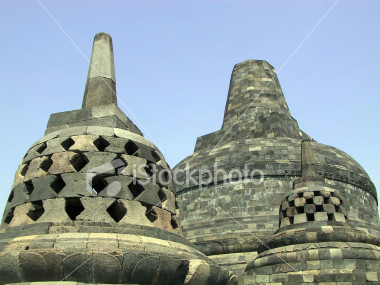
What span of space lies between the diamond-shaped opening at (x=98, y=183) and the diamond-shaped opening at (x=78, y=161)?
0.91 ft

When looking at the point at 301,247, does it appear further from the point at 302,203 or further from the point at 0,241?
the point at 0,241

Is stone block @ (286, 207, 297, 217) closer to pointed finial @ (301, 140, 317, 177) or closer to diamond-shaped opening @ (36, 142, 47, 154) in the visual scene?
pointed finial @ (301, 140, 317, 177)

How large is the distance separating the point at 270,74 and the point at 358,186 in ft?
23.9

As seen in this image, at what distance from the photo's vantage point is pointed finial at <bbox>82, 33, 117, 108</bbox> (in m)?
6.34

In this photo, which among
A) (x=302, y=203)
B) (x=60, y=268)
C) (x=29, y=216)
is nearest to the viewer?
(x=60, y=268)

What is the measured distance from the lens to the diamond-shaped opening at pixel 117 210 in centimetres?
504

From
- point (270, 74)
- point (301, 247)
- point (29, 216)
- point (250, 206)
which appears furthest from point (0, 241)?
point (270, 74)

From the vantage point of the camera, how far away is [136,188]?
5.37 meters

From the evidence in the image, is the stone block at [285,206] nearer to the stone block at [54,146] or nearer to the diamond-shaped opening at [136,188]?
the diamond-shaped opening at [136,188]

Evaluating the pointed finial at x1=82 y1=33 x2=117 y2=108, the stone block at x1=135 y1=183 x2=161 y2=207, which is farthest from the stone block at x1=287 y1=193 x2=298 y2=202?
the stone block at x1=135 y1=183 x2=161 y2=207

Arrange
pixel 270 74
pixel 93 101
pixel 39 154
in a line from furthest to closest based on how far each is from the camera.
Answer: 1. pixel 270 74
2. pixel 93 101
3. pixel 39 154

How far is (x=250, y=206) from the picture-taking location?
1480 centimetres

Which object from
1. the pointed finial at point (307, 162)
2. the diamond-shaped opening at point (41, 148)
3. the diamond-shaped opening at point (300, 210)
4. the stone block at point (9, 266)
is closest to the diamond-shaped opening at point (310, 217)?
the diamond-shaped opening at point (300, 210)

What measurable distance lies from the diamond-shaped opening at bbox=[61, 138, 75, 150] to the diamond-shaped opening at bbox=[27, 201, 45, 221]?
77cm
